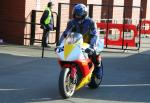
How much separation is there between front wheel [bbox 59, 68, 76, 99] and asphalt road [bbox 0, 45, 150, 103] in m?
0.12

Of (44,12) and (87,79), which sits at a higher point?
(44,12)

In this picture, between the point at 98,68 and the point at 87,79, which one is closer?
the point at 87,79

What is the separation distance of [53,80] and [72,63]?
221 cm

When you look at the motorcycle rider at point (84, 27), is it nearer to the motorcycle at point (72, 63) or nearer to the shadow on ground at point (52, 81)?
the motorcycle at point (72, 63)

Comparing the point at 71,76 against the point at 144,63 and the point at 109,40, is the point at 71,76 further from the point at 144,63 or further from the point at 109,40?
the point at 109,40

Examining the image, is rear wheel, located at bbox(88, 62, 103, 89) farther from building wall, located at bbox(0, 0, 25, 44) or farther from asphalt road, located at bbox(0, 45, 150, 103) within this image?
building wall, located at bbox(0, 0, 25, 44)

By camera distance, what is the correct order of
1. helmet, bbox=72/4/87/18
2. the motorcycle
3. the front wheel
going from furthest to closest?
helmet, bbox=72/4/87/18
the motorcycle
the front wheel

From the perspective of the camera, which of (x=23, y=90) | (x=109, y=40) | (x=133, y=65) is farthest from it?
(x=109, y=40)

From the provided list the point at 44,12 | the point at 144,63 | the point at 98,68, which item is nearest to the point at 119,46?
the point at 44,12

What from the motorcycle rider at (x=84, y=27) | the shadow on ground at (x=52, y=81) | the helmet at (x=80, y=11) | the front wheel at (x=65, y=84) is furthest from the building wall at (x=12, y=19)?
the front wheel at (x=65, y=84)

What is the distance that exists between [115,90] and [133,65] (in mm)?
4713

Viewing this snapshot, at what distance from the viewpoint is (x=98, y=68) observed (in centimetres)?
1055

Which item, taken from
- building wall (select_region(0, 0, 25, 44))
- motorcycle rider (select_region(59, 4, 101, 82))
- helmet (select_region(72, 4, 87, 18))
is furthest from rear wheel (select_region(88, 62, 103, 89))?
building wall (select_region(0, 0, 25, 44))

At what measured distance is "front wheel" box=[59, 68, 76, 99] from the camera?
30.1 feet
